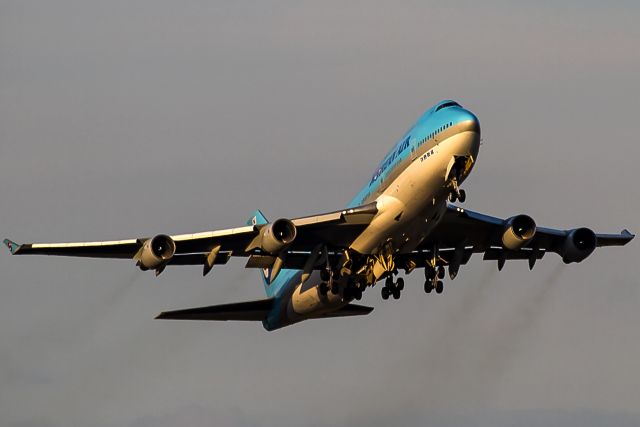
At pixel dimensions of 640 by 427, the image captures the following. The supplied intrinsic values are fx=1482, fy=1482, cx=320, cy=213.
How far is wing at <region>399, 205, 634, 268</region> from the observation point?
63594 millimetres

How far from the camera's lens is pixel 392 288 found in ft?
216

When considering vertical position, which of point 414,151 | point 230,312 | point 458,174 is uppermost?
point 230,312

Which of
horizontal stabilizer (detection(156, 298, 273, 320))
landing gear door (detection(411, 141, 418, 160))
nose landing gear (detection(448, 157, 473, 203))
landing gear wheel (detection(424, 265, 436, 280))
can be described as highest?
horizontal stabilizer (detection(156, 298, 273, 320))

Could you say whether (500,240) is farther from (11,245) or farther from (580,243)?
(11,245)

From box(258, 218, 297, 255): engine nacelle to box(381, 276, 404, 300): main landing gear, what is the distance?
8.06m

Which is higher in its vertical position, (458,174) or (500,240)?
(500,240)

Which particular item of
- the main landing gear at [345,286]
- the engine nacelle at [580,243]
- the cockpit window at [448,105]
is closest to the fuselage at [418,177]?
the cockpit window at [448,105]

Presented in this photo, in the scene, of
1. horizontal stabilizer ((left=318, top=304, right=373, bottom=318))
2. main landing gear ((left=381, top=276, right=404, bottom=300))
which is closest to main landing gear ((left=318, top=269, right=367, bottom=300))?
main landing gear ((left=381, top=276, right=404, bottom=300))

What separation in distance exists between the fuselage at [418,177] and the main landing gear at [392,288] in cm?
463

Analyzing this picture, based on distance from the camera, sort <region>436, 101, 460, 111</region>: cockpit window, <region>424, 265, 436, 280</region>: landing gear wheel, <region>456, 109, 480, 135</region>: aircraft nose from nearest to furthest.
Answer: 1. <region>456, 109, 480, 135</region>: aircraft nose
2. <region>436, 101, 460, 111</region>: cockpit window
3. <region>424, 265, 436, 280</region>: landing gear wheel

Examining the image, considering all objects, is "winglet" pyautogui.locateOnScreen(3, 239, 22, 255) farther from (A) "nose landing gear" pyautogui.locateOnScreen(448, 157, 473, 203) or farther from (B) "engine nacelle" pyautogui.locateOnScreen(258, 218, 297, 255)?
(A) "nose landing gear" pyautogui.locateOnScreen(448, 157, 473, 203)

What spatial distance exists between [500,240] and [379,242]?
7.52 m

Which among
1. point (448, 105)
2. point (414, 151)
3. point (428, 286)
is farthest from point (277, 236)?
point (428, 286)

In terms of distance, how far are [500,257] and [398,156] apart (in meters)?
11.2
